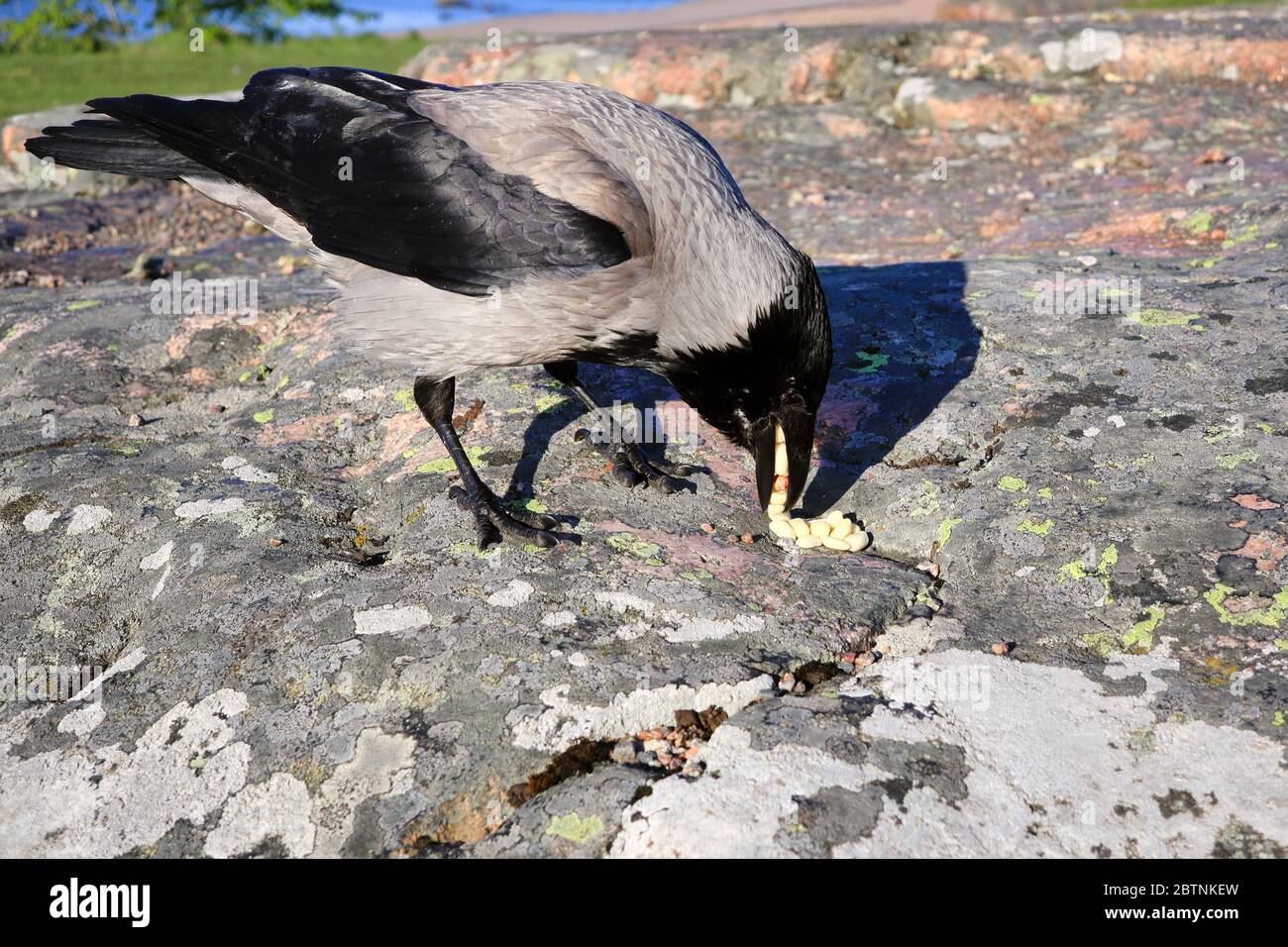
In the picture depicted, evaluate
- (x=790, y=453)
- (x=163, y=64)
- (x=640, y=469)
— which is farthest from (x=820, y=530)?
(x=163, y=64)

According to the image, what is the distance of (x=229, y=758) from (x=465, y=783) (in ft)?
1.84

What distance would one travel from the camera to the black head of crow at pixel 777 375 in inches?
129

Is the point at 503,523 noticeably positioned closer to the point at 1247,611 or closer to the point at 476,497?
the point at 476,497

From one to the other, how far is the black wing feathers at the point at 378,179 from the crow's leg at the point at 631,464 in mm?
604

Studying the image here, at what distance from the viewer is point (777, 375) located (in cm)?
338

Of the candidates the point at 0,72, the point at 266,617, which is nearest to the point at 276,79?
the point at 266,617

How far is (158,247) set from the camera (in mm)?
6680

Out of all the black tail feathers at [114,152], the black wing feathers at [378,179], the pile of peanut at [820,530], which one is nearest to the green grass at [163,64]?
the black tail feathers at [114,152]

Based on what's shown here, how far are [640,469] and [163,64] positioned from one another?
14754 millimetres

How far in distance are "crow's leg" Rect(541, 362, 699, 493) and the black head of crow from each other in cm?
27

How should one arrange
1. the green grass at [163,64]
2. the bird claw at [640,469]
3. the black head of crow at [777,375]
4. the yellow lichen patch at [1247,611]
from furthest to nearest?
the green grass at [163,64]
the bird claw at [640,469]
the black head of crow at [777,375]
the yellow lichen patch at [1247,611]

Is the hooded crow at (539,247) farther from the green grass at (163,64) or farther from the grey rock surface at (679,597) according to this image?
the green grass at (163,64)

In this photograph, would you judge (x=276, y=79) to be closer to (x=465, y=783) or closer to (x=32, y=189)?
(x=465, y=783)
